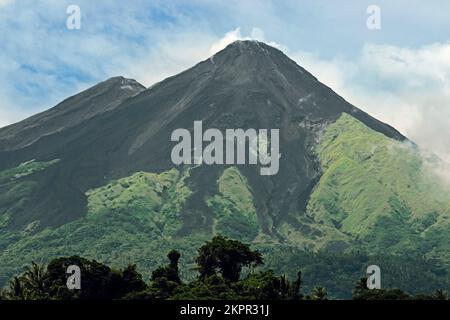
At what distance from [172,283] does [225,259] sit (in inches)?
435

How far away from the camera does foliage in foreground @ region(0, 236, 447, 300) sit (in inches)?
3605

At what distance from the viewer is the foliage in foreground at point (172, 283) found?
91562 millimetres

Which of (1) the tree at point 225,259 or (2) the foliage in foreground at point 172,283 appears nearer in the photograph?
(2) the foliage in foreground at point 172,283

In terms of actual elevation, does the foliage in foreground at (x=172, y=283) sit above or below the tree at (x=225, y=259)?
below

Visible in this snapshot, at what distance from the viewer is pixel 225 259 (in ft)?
349
